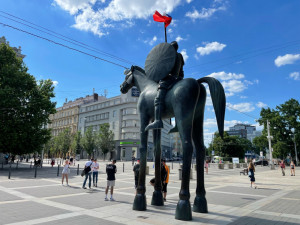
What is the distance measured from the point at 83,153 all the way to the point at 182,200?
7418cm

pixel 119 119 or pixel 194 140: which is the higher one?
pixel 119 119

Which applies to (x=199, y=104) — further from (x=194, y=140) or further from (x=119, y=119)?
(x=119, y=119)

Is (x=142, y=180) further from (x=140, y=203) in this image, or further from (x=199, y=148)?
(x=199, y=148)

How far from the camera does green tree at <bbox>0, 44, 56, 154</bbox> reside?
2339 centimetres

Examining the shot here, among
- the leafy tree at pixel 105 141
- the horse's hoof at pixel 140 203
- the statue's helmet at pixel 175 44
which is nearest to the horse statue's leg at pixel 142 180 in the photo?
the horse's hoof at pixel 140 203

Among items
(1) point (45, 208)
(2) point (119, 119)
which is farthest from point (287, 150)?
(1) point (45, 208)

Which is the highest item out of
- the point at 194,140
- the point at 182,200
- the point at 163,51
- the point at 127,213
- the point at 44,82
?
the point at 44,82

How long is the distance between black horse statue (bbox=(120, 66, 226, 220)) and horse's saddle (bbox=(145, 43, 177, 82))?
41cm

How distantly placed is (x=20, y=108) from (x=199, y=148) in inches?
909

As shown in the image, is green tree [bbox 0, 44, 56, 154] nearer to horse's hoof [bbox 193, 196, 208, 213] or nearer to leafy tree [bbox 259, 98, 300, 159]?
horse's hoof [bbox 193, 196, 208, 213]

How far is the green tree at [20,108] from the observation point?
23391 mm

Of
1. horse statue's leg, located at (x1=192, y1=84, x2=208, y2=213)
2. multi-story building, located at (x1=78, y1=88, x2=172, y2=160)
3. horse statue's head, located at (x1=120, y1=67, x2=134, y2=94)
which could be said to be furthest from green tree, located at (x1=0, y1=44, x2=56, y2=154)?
multi-story building, located at (x1=78, y1=88, x2=172, y2=160)

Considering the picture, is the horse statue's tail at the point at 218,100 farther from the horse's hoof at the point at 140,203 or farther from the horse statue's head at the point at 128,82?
the horse statue's head at the point at 128,82

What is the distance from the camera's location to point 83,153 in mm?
75750
